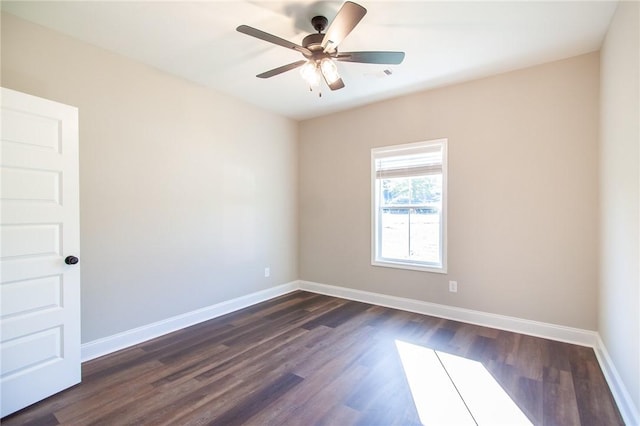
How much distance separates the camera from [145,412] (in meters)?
1.96

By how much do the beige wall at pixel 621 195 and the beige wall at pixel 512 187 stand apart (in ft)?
0.67

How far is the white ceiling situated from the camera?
2195 millimetres

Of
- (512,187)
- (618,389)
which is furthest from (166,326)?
(512,187)

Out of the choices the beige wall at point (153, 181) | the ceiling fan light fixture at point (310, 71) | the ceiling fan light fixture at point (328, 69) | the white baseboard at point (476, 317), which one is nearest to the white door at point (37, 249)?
the beige wall at point (153, 181)

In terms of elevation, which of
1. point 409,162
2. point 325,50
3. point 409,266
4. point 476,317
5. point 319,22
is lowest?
point 476,317

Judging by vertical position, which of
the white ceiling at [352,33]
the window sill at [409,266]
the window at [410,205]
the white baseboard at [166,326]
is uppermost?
the white ceiling at [352,33]

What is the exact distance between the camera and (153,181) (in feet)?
10.2

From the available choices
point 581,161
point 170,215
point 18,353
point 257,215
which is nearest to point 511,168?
point 581,161

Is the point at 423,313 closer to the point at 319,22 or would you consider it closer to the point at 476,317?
the point at 476,317

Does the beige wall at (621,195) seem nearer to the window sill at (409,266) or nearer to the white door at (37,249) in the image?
the window sill at (409,266)

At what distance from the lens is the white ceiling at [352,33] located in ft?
7.20

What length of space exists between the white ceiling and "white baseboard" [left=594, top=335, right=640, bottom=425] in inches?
104

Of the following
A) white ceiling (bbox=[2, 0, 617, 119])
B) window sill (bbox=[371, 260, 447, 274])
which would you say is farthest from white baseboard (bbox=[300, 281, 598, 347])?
white ceiling (bbox=[2, 0, 617, 119])

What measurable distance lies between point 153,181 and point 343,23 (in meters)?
2.41
